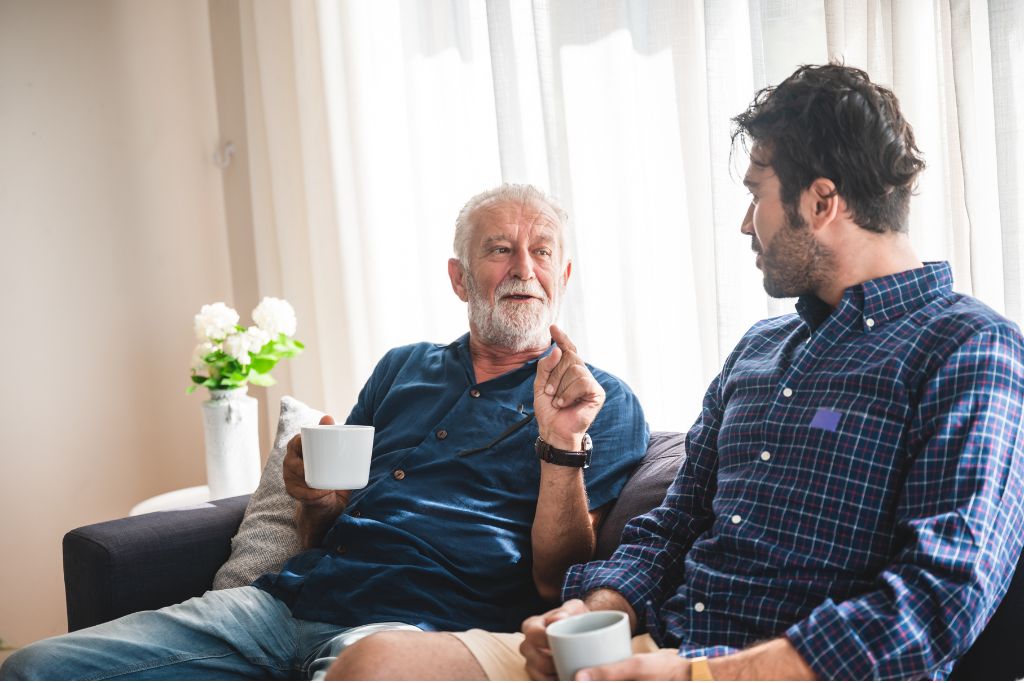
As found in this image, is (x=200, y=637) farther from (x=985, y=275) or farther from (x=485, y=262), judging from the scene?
(x=985, y=275)

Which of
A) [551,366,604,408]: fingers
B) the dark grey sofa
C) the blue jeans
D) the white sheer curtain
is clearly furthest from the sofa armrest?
the white sheer curtain

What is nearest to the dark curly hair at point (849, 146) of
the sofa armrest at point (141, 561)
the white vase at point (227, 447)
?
the sofa armrest at point (141, 561)

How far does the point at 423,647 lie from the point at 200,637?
598mm

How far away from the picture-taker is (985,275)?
1.71m

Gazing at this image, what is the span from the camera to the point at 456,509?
1.79 meters

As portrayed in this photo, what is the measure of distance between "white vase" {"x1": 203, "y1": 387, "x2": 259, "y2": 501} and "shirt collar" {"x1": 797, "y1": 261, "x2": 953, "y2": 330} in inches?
72.3

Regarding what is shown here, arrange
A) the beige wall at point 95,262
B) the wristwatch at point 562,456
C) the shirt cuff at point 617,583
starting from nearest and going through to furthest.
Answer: the shirt cuff at point 617,583, the wristwatch at point 562,456, the beige wall at point 95,262

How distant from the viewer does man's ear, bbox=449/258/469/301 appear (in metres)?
2.15

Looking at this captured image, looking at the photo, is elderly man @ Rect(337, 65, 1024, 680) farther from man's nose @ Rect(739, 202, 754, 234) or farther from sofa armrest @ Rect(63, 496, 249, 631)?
sofa armrest @ Rect(63, 496, 249, 631)

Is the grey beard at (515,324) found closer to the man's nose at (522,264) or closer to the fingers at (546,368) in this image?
the man's nose at (522,264)

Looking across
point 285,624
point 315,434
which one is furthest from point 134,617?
point 315,434

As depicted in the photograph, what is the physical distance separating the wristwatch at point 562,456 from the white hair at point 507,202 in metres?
0.55

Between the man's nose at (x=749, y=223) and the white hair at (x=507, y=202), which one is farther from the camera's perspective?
the white hair at (x=507, y=202)

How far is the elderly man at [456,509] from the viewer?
1.67 meters
